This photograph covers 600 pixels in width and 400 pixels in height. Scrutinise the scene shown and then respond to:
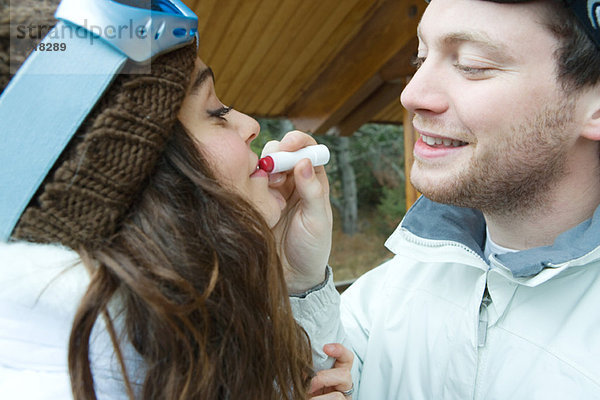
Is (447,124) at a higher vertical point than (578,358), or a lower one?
higher

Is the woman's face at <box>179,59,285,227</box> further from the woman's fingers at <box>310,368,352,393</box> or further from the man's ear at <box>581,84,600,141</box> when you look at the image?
the man's ear at <box>581,84,600,141</box>

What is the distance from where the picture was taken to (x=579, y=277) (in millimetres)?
1353

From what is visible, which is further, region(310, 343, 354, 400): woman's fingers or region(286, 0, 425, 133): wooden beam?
region(286, 0, 425, 133): wooden beam

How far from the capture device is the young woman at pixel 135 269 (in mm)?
941

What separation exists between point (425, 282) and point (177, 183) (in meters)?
1.03

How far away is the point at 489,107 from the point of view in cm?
139

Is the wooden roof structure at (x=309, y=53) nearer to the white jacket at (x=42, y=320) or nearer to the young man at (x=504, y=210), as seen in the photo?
the young man at (x=504, y=210)

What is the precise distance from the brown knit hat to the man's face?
838 millimetres

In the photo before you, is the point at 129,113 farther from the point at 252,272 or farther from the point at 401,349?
the point at 401,349

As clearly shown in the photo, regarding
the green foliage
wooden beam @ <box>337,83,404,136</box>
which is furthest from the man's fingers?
the green foliage

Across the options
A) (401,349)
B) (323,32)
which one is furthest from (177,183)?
(323,32)

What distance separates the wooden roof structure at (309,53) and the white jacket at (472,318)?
2.08m

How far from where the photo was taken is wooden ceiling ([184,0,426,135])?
3.26 metres

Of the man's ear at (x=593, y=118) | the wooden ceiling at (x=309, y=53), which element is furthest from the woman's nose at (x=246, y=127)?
the wooden ceiling at (x=309, y=53)
